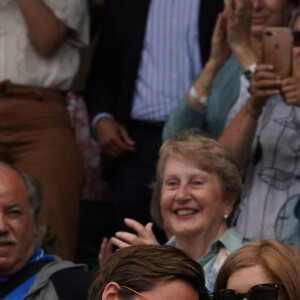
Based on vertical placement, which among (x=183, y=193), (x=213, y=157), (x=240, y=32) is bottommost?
(x=183, y=193)

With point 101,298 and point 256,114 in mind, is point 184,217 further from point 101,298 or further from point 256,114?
point 101,298

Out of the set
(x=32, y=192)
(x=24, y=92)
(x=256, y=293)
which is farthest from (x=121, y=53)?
(x=256, y=293)

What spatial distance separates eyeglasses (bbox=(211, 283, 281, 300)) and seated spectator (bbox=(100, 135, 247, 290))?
1.18m

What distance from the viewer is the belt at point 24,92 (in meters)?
6.18

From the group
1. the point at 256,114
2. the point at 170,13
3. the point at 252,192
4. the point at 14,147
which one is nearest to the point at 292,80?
the point at 256,114

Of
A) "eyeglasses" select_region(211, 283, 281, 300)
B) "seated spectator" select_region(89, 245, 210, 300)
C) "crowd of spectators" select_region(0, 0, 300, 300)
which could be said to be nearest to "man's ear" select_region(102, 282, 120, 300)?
"seated spectator" select_region(89, 245, 210, 300)

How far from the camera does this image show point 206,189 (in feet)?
16.4

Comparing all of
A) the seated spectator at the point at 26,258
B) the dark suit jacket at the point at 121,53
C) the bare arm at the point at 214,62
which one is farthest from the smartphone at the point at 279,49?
the seated spectator at the point at 26,258

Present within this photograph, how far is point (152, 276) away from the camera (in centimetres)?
341

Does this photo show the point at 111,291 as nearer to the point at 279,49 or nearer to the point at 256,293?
the point at 256,293

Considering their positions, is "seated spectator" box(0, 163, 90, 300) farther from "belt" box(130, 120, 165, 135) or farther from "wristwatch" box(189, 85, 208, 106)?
"belt" box(130, 120, 165, 135)

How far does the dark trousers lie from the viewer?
6164 mm

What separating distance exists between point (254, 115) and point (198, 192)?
54cm

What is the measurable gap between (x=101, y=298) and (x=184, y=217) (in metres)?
1.49
